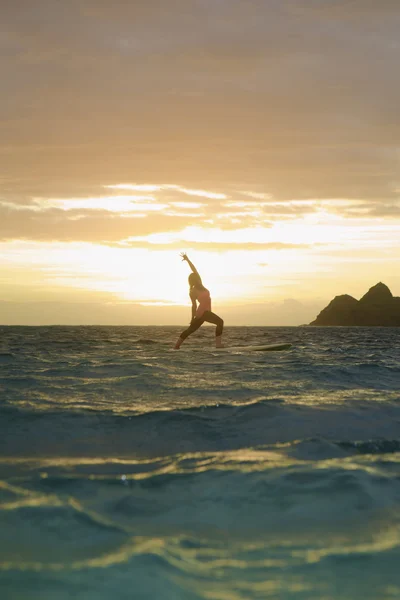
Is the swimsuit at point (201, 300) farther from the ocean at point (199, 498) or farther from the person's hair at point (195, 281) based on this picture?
Result: the ocean at point (199, 498)

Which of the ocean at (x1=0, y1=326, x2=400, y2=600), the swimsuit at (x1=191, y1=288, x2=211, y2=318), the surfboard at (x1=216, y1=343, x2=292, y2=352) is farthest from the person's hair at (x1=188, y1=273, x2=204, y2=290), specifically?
the ocean at (x1=0, y1=326, x2=400, y2=600)

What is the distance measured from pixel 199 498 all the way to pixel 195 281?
17402 mm

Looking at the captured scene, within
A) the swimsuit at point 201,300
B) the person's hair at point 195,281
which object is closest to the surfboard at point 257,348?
the swimsuit at point 201,300

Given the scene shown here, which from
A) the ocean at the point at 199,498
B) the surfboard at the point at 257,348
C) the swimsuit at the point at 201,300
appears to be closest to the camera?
the ocean at the point at 199,498

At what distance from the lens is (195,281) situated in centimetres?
2173

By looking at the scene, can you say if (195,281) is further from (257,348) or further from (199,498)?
(199,498)

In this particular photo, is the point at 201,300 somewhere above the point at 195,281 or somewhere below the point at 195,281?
below

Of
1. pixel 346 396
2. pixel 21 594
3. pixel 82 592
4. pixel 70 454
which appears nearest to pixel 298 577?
pixel 82 592

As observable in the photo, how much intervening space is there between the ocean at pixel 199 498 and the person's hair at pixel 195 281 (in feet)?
40.6

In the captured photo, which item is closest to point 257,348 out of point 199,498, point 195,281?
point 195,281

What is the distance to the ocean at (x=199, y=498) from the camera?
317 centimetres

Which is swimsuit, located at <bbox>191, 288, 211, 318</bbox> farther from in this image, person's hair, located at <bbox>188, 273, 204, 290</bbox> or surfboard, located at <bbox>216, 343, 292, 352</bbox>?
surfboard, located at <bbox>216, 343, 292, 352</bbox>

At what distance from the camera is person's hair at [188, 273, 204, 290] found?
850 inches

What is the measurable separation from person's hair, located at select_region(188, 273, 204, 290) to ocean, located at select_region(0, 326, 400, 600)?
12379 mm
